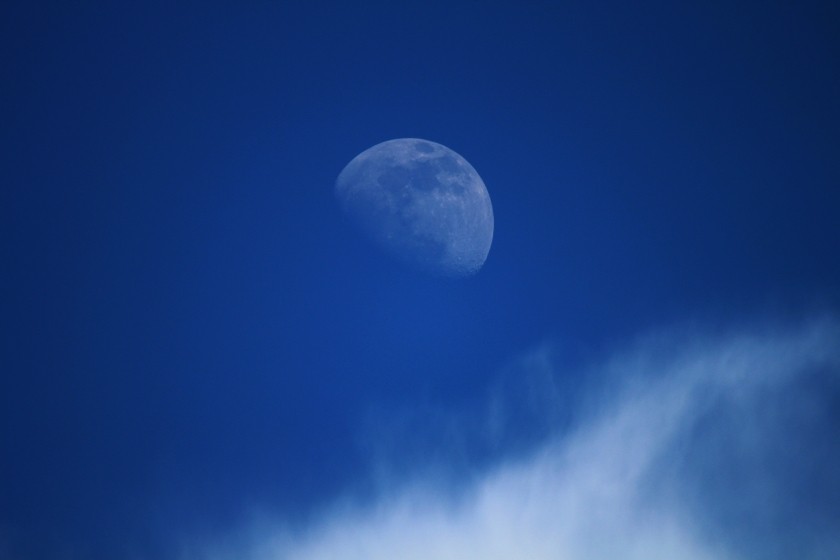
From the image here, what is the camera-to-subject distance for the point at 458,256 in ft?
66.4

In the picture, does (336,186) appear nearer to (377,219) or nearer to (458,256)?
(377,219)

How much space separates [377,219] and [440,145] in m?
4.58

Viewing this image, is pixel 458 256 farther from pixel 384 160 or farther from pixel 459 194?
pixel 384 160

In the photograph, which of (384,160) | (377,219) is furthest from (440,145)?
(377,219)

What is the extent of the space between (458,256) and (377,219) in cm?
355

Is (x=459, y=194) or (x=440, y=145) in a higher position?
(x=440, y=145)

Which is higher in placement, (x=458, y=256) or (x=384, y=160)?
(x=384, y=160)

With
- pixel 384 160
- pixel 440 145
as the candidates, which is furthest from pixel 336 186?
pixel 440 145

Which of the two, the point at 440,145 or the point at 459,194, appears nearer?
the point at 459,194

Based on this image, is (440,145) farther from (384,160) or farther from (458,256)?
(458,256)

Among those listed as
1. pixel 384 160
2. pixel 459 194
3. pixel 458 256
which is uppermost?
pixel 384 160

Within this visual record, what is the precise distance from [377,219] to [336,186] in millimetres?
2564

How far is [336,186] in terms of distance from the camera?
20.8 meters

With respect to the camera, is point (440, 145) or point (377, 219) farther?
point (440, 145)
